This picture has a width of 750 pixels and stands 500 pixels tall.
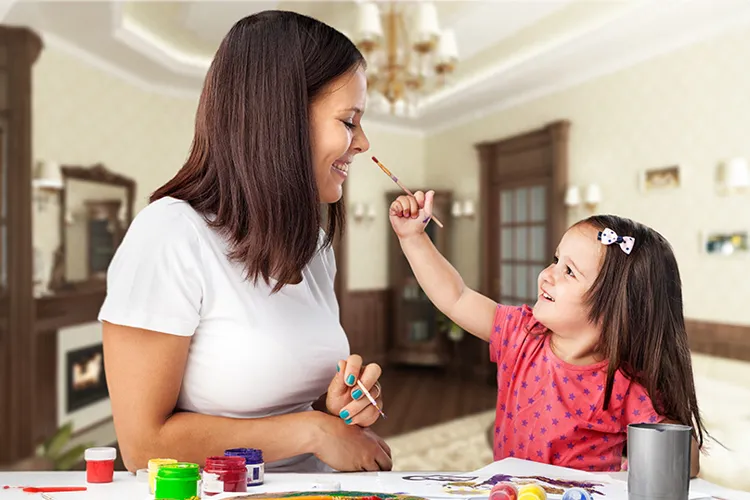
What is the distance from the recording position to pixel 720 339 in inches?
187

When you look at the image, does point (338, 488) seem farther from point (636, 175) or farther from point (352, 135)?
point (636, 175)

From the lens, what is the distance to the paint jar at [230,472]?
876 mm

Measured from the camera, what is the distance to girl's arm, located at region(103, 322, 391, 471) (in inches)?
39.7

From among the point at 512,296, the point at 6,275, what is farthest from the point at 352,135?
the point at 512,296

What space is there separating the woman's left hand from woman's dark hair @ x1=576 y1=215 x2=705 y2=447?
50cm

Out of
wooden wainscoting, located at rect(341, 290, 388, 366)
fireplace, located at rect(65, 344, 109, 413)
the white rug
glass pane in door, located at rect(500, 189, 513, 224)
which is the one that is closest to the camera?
the white rug

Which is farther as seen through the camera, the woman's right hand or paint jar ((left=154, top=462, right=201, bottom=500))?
the woman's right hand

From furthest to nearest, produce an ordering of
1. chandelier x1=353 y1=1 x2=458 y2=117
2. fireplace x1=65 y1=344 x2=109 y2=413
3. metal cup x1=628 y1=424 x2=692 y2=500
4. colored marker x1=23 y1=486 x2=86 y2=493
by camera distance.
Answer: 1. fireplace x1=65 y1=344 x2=109 y2=413
2. chandelier x1=353 y1=1 x2=458 y2=117
3. colored marker x1=23 y1=486 x2=86 y2=493
4. metal cup x1=628 y1=424 x2=692 y2=500

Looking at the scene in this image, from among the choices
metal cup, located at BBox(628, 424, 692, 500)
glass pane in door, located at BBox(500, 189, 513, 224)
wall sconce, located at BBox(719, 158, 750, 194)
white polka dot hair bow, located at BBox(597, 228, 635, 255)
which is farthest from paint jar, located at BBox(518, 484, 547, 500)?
glass pane in door, located at BBox(500, 189, 513, 224)

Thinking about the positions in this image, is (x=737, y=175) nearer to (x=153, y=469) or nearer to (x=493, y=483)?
(x=493, y=483)

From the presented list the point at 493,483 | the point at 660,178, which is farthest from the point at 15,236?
the point at 660,178

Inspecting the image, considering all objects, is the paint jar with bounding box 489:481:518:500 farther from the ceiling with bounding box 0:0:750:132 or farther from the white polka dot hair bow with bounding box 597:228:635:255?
the ceiling with bounding box 0:0:750:132

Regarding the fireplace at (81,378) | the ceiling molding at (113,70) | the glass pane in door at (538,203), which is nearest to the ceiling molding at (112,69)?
the ceiling molding at (113,70)

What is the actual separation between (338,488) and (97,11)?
4.47 meters
